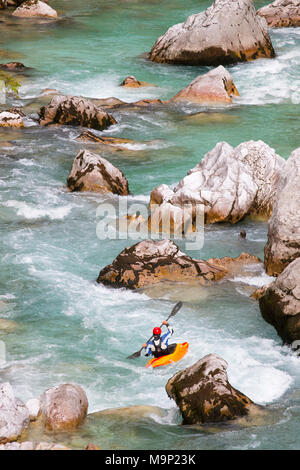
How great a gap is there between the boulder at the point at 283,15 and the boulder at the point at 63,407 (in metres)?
28.1

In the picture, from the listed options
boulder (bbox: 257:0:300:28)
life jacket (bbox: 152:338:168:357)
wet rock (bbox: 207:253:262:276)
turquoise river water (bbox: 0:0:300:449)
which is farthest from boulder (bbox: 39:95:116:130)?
boulder (bbox: 257:0:300:28)

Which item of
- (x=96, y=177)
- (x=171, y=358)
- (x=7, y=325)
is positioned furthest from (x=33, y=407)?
(x=96, y=177)

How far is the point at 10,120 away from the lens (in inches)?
933

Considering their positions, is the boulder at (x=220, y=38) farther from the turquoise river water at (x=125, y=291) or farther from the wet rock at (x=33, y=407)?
the wet rock at (x=33, y=407)

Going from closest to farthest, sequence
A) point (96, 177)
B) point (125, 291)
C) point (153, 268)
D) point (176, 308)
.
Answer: point (176, 308)
point (125, 291)
point (153, 268)
point (96, 177)

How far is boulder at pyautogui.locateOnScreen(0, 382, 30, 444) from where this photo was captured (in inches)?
400

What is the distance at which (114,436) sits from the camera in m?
10.6

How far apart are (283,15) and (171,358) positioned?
26595 millimetres

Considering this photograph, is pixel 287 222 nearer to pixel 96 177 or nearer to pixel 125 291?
pixel 125 291

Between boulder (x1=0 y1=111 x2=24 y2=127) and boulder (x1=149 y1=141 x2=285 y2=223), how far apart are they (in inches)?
268

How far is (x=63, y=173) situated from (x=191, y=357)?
9.14 metres

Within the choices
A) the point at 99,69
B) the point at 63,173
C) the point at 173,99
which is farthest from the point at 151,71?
the point at 63,173

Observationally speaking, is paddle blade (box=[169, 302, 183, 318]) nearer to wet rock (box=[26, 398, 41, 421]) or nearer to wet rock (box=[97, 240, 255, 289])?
wet rock (box=[97, 240, 255, 289])

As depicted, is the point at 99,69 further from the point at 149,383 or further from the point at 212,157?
the point at 149,383
